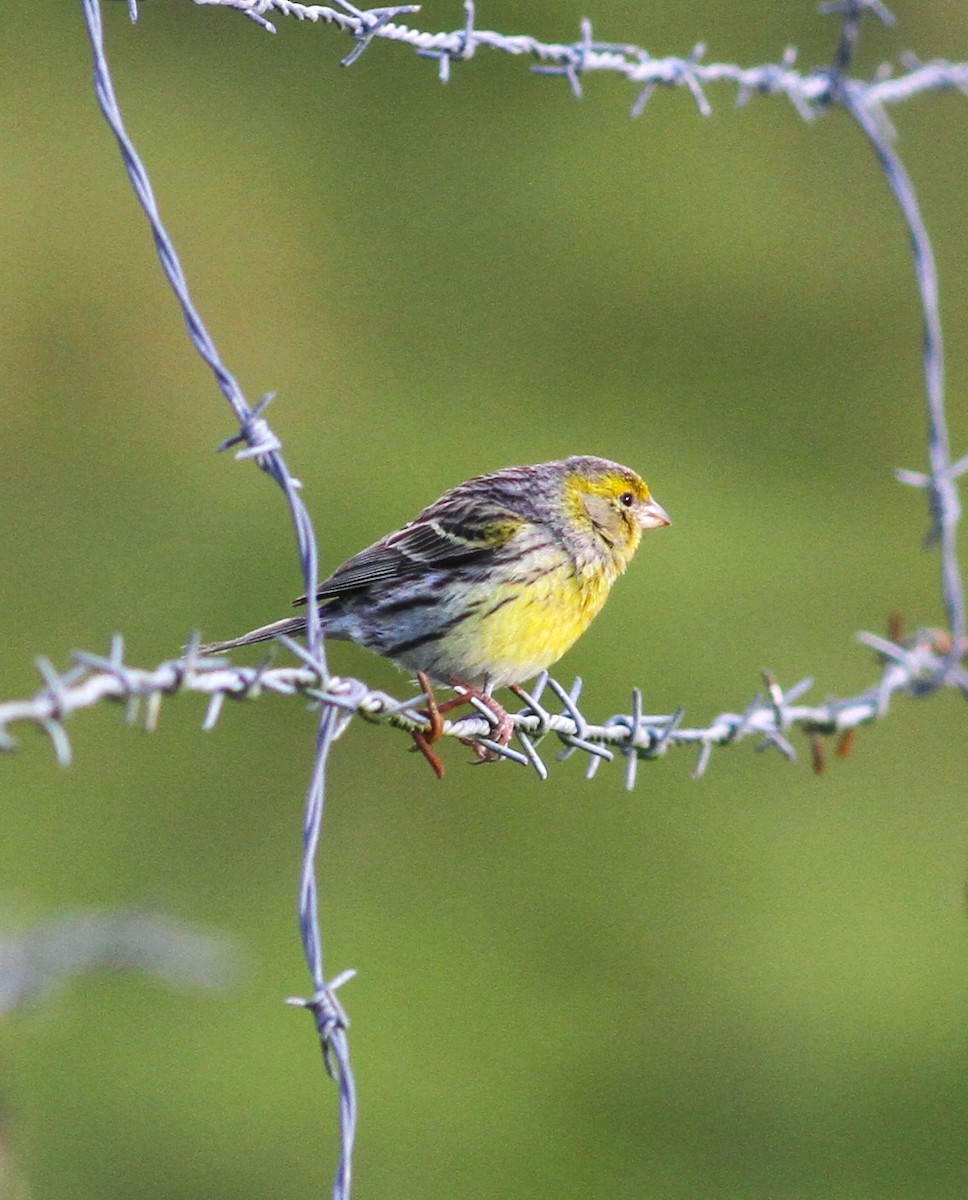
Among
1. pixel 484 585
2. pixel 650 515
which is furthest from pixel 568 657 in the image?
pixel 484 585

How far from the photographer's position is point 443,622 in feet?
17.4

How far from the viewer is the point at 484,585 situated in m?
5.38

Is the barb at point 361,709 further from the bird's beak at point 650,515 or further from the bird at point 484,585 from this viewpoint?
the bird's beak at point 650,515

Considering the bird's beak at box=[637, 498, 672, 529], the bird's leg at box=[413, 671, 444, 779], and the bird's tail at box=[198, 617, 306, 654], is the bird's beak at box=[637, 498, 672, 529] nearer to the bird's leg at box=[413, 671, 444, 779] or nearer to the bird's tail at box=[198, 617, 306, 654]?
the bird's tail at box=[198, 617, 306, 654]

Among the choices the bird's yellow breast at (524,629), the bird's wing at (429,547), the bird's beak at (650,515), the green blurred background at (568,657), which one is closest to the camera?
the bird's yellow breast at (524,629)

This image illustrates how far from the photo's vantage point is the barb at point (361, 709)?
2.51 meters

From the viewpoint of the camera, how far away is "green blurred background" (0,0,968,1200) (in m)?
10.2

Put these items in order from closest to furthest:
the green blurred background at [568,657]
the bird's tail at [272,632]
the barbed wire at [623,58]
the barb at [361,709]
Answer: the barb at [361,709], the barbed wire at [623,58], the bird's tail at [272,632], the green blurred background at [568,657]

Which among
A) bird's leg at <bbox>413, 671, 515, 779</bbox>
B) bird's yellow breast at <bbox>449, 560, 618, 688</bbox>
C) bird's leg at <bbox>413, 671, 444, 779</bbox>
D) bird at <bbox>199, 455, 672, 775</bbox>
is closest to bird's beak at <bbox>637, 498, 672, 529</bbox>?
bird at <bbox>199, 455, 672, 775</bbox>

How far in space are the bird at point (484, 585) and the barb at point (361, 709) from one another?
876 mm

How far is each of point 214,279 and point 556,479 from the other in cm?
947

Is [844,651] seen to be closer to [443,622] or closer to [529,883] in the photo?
[529,883]

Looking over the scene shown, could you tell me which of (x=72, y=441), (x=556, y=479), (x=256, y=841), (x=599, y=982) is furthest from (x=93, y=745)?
(x=556, y=479)

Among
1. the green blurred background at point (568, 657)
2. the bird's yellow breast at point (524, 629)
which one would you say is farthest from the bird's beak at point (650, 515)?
the green blurred background at point (568, 657)
